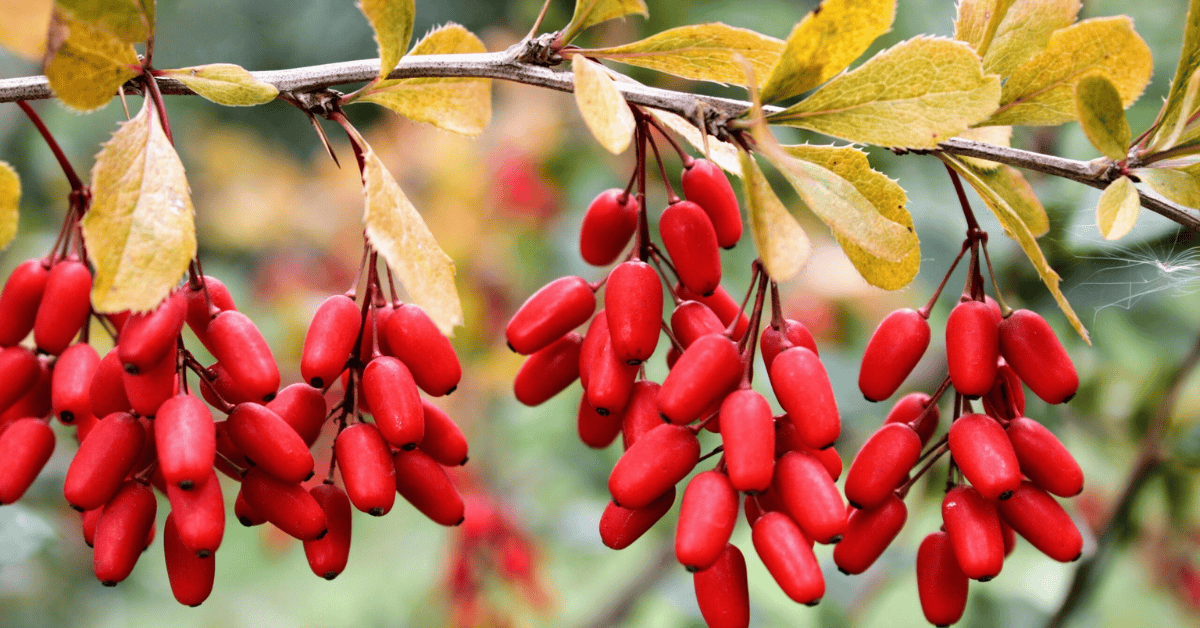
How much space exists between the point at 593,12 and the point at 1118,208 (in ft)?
1.16

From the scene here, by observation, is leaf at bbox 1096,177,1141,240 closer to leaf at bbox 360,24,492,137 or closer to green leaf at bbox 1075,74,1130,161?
green leaf at bbox 1075,74,1130,161

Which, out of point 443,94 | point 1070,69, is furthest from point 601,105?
point 1070,69

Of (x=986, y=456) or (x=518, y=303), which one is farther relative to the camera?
(x=518, y=303)

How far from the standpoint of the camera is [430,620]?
185 centimetres

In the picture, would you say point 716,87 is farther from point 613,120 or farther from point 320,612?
point 320,612

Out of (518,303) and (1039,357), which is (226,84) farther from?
(518,303)

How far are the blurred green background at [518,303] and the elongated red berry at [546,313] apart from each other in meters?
0.58

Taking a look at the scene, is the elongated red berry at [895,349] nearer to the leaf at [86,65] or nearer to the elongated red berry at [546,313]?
the elongated red berry at [546,313]

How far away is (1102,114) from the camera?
49cm

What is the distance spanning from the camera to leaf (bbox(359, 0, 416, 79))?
0.50 m

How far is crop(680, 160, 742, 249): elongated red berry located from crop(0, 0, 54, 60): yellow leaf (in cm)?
39

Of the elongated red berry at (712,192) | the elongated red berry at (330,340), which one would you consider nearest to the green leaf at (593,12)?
the elongated red berry at (712,192)

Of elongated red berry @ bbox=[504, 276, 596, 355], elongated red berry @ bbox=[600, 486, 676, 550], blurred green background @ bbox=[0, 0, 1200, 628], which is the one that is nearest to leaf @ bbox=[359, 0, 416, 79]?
elongated red berry @ bbox=[504, 276, 596, 355]

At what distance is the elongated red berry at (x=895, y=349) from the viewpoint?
0.59 metres
